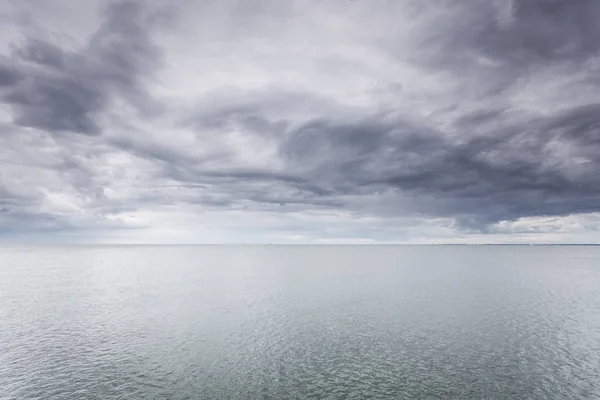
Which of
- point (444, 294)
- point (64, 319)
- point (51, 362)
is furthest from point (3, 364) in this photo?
point (444, 294)

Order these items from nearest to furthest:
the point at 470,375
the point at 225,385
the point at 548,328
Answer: the point at 225,385
the point at 470,375
the point at 548,328

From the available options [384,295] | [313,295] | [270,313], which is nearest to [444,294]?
[384,295]

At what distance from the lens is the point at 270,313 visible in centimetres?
9638

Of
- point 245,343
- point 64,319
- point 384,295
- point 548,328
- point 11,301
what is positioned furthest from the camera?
point 384,295

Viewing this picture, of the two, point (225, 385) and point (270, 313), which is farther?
point (270, 313)

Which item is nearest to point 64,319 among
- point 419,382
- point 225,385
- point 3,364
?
point 3,364

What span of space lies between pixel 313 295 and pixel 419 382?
254ft

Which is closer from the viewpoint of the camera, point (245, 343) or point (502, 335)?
point (245, 343)

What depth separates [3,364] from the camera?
56.8m

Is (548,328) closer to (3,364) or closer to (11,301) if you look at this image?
(3,364)

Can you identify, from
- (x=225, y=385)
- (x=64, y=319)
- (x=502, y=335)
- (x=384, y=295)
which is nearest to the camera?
(x=225, y=385)

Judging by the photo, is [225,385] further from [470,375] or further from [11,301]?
[11,301]

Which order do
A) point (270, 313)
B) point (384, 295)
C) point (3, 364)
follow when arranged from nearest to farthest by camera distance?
1. point (3, 364)
2. point (270, 313)
3. point (384, 295)

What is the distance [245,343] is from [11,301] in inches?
3550
